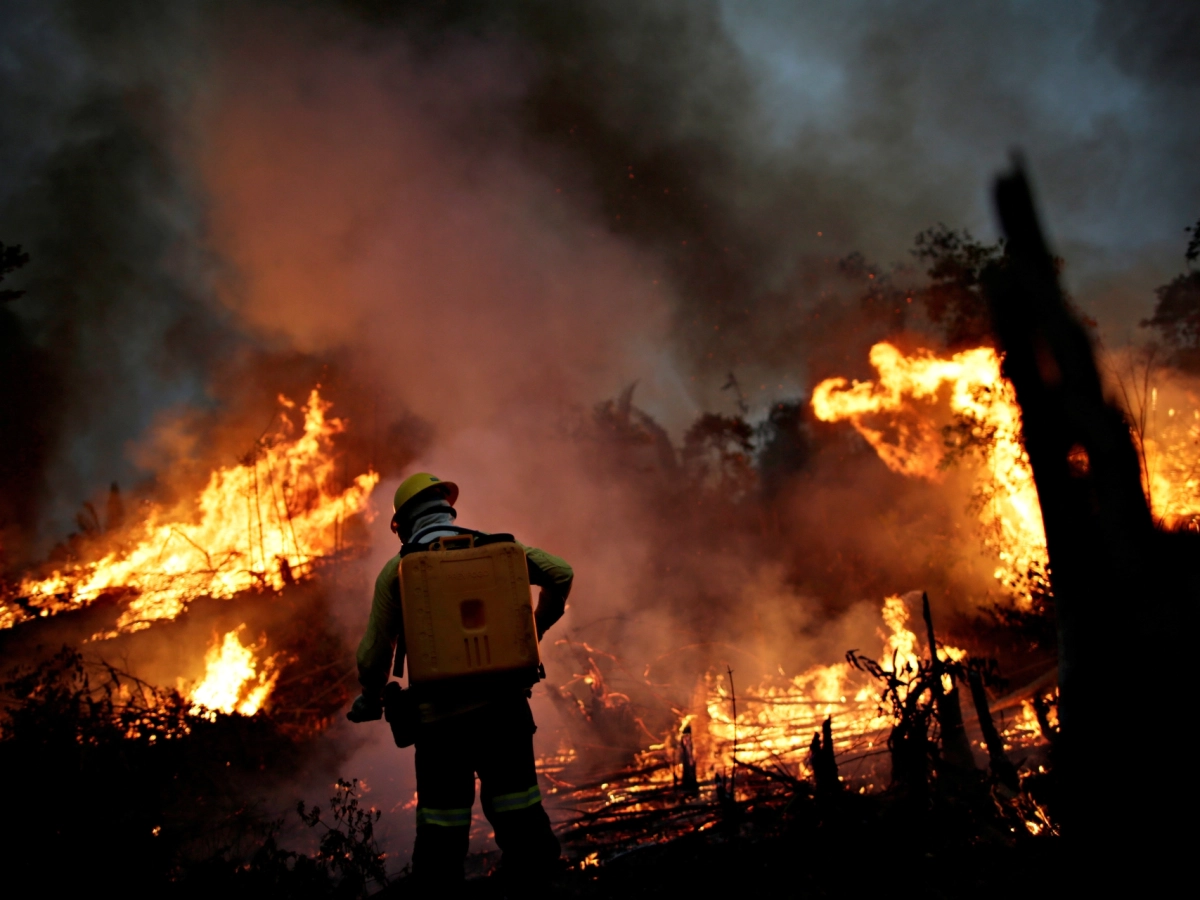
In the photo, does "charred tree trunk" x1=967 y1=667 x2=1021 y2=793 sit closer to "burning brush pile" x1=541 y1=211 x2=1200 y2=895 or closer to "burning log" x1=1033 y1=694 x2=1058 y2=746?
"burning brush pile" x1=541 y1=211 x2=1200 y2=895

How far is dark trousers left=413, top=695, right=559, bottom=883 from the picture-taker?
245 cm

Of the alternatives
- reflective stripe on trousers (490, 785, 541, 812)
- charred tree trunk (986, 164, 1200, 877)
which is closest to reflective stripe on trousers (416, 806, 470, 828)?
reflective stripe on trousers (490, 785, 541, 812)

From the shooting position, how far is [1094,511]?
71.1 inches

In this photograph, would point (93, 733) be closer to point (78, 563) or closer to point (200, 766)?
point (200, 766)

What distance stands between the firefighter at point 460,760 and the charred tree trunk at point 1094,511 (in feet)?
7.09

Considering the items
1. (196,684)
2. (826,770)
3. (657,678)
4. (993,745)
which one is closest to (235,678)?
(196,684)

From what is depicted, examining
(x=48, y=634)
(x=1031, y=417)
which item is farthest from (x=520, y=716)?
(x=48, y=634)

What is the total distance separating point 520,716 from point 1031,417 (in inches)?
94.3

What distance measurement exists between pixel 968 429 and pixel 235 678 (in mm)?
12378

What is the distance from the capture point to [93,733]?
5164 mm

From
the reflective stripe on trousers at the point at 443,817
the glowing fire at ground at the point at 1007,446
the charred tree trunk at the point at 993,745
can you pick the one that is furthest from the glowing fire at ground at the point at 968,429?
the reflective stripe on trousers at the point at 443,817

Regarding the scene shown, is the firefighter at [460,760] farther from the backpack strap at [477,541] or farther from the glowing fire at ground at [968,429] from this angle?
the glowing fire at ground at [968,429]

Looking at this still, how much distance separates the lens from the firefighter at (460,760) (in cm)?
246

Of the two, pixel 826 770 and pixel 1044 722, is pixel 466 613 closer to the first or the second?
pixel 826 770
